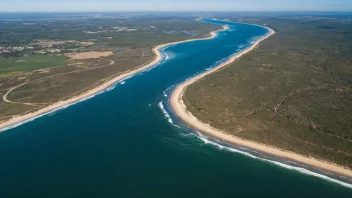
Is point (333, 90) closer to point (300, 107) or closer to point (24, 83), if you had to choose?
point (300, 107)

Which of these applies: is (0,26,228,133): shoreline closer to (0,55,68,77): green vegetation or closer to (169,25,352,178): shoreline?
(169,25,352,178): shoreline

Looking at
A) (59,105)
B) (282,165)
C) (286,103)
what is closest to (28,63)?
(59,105)

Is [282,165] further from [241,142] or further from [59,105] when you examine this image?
[59,105]

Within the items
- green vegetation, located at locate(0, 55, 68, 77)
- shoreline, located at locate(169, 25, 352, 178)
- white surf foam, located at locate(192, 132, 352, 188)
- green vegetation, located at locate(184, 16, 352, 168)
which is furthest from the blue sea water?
green vegetation, located at locate(0, 55, 68, 77)

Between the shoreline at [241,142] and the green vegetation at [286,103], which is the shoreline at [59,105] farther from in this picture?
the green vegetation at [286,103]

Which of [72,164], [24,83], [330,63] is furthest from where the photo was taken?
[330,63]

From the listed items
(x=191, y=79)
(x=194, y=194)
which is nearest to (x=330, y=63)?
(x=191, y=79)
